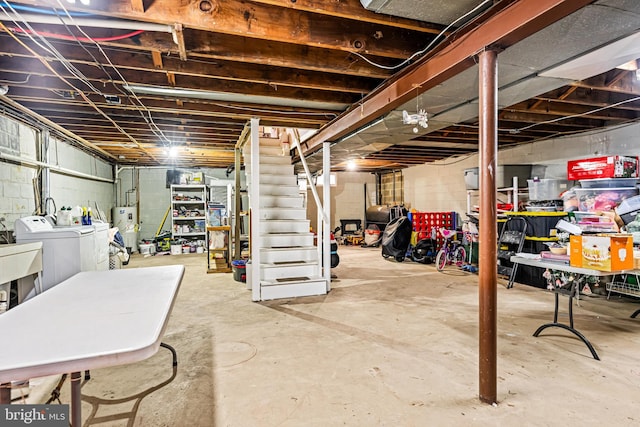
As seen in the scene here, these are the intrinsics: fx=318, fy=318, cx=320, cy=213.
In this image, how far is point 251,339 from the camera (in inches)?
118

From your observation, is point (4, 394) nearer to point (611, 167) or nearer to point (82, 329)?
point (82, 329)

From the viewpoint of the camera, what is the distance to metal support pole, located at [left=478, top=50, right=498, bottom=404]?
197 cm

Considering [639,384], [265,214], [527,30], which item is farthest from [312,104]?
[639,384]

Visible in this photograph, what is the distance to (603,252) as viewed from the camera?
2354 mm

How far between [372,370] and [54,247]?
11.3 ft

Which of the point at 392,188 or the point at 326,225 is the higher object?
the point at 392,188

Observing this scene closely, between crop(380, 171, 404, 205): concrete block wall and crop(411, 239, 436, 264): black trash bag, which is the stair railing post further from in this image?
crop(380, 171, 404, 205): concrete block wall

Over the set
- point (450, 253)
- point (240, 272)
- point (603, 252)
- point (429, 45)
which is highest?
point (429, 45)

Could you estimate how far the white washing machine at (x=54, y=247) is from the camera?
3211 millimetres

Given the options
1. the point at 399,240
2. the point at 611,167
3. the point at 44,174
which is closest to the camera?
the point at 611,167

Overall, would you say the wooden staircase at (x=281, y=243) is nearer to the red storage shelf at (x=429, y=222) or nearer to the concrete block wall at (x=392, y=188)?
the red storage shelf at (x=429, y=222)

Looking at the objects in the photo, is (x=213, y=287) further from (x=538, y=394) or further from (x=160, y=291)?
(x=538, y=394)

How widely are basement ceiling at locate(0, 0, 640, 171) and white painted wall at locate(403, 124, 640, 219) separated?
318 millimetres

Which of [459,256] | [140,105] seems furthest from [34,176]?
[459,256]
